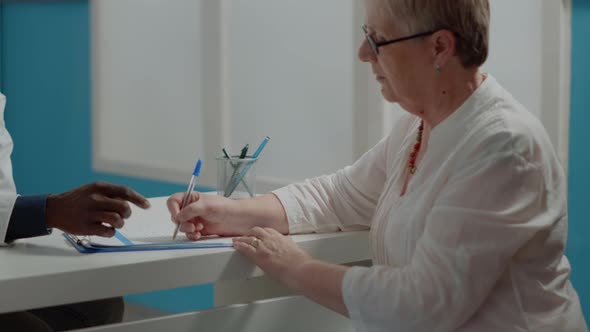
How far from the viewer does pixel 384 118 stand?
303 cm

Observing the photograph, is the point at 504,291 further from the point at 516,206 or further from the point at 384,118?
the point at 384,118

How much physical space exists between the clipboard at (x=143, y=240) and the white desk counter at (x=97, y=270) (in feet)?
0.08

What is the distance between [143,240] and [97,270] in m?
0.26

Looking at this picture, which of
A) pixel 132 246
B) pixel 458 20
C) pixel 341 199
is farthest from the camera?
pixel 341 199

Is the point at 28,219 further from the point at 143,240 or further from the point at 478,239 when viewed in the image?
the point at 478,239

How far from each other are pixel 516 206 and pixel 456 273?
0.49 ft

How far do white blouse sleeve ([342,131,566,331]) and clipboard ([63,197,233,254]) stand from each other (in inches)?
15.5

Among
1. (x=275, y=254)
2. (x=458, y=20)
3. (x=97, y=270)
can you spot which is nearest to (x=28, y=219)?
(x=97, y=270)

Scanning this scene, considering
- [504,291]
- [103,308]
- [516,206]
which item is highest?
[516,206]

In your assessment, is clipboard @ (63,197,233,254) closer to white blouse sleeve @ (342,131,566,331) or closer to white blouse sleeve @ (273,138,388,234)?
white blouse sleeve @ (273,138,388,234)

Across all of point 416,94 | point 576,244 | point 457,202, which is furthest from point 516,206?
point 576,244

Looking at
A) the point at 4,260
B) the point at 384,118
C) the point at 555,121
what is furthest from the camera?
the point at 384,118

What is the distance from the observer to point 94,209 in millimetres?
1698

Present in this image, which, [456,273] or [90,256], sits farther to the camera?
[90,256]
